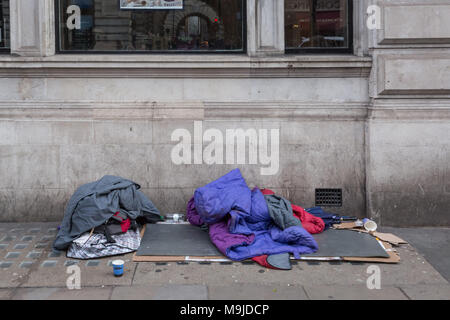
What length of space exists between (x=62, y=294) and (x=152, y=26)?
423 cm

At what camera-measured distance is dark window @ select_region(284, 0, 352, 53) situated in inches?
301

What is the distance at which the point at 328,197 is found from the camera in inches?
298

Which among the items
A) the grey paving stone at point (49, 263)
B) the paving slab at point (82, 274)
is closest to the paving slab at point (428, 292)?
the paving slab at point (82, 274)

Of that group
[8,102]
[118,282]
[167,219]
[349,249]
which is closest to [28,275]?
[118,282]

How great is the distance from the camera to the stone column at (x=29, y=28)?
7.40 meters

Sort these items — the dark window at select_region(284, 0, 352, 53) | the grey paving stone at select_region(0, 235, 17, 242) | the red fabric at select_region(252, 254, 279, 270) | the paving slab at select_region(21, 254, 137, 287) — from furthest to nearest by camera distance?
the dark window at select_region(284, 0, 352, 53) < the grey paving stone at select_region(0, 235, 17, 242) < the red fabric at select_region(252, 254, 279, 270) < the paving slab at select_region(21, 254, 137, 287)

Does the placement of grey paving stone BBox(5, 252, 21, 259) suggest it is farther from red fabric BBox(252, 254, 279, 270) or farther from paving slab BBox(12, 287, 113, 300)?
red fabric BBox(252, 254, 279, 270)

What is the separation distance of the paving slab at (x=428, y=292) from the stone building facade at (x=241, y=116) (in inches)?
89.3

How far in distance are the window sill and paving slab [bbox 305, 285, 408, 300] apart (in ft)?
11.1

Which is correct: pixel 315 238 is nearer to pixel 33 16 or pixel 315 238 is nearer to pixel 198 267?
pixel 198 267

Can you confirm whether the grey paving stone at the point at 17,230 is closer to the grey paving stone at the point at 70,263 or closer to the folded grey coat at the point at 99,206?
the folded grey coat at the point at 99,206

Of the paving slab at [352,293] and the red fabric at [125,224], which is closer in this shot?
the paving slab at [352,293]

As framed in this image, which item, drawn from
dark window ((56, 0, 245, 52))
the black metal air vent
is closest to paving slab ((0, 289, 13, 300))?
dark window ((56, 0, 245, 52))

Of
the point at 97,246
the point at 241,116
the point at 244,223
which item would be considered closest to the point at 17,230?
the point at 97,246
